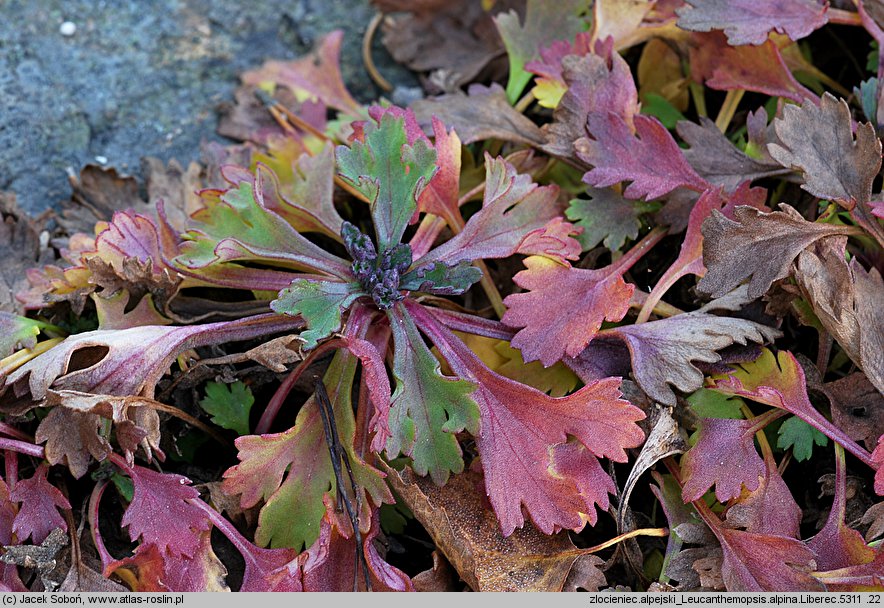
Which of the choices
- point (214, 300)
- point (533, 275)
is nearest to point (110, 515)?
point (214, 300)

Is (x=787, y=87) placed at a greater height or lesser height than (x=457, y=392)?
greater

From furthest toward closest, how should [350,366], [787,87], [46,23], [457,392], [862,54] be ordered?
[46,23] → [862,54] → [787,87] → [350,366] → [457,392]

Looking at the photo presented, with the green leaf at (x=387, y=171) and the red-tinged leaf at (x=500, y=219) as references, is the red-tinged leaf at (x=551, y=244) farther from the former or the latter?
the green leaf at (x=387, y=171)

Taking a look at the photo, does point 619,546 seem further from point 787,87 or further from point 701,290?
point 787,87

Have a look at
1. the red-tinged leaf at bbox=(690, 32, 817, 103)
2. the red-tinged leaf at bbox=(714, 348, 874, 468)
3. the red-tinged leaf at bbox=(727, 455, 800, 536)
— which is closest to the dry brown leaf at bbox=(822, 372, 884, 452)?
the red-tinged leaf at bbox=(714, 348, 874, 468)

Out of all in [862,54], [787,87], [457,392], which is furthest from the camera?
[862,54]

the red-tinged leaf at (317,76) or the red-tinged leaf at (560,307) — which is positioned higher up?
the red-tinged leaf at (317,76)

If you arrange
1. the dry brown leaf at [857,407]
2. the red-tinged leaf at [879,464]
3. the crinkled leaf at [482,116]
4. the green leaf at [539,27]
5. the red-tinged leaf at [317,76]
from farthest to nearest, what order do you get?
1. the red-tinged leaf at [317,76]
2. the green leaf at [539,27]
3. the crinkled leaf at [482,116]
4. the dry brown leaf at [857,407]
5. the red-tinged leaf at [879,464]

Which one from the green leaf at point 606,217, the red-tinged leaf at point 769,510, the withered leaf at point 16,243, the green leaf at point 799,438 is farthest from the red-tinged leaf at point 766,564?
the withered leaf at point 16,243
